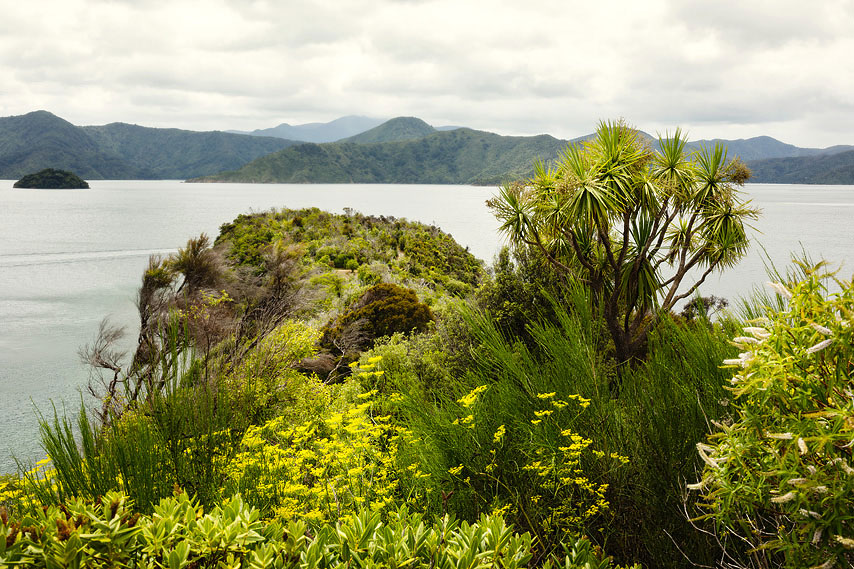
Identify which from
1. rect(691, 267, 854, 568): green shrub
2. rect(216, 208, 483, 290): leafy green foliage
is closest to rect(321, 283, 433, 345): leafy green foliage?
rect(216, 208, 483, 290): leafy green foliage

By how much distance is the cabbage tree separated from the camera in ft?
36.0

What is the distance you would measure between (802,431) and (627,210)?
397 inches

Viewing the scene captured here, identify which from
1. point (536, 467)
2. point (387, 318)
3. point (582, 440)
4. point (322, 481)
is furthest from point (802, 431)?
point (387, 318)

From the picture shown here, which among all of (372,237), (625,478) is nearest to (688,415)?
(625,478)

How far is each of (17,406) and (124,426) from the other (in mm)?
20524

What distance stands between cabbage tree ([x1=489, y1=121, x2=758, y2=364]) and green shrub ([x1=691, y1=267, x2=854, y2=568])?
355 inches

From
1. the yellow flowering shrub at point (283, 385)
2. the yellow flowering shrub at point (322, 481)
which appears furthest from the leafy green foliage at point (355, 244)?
the yellow flowering shrub at point (322, 481)

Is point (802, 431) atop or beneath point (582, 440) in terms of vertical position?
atop

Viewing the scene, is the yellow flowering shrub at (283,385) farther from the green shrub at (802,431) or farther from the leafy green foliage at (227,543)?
the green shrub at (802,431)

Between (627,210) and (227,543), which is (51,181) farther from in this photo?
(227,543)

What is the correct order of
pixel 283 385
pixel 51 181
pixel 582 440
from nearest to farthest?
pixel 582 440 → pixel 283 385 → pixel 51 181

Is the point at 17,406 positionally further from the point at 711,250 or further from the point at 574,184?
the point at 711,250

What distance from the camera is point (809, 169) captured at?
172 m

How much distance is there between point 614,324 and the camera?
34.9 ft
